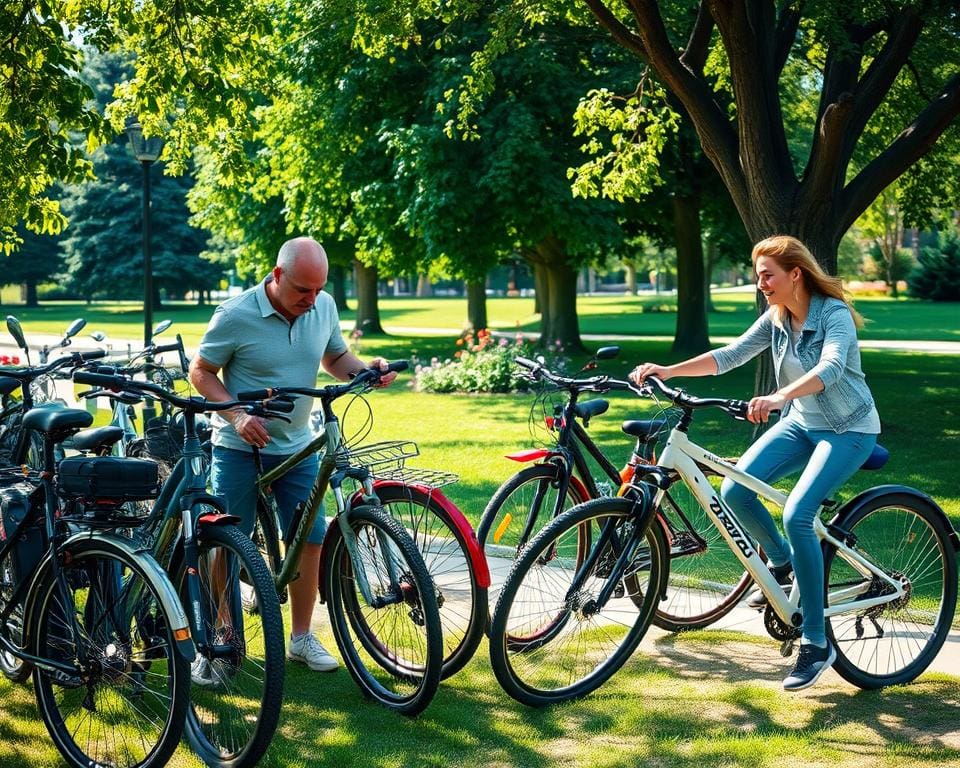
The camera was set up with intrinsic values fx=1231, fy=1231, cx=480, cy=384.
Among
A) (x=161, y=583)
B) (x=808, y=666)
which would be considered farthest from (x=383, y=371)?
(x=808, y=666)

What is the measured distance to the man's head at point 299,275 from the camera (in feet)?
16.5

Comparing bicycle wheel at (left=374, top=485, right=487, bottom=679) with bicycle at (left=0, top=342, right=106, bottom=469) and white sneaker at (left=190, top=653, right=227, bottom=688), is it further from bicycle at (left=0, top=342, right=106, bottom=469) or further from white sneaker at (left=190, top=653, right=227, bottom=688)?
bicycle at (left=0, top=342, right=106, bottom=469)

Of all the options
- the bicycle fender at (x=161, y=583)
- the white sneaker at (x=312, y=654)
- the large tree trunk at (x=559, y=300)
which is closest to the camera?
the bicycle fender at (x=161, y=583)

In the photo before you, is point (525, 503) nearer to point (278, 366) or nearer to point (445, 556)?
point (445, 556)

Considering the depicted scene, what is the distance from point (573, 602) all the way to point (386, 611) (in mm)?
785

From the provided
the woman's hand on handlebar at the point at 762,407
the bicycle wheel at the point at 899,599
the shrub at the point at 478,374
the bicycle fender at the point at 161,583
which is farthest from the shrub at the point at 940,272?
the bicycle fender at the point at 161,583

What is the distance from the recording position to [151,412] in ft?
43.0

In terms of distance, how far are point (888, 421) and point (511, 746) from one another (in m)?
12.1

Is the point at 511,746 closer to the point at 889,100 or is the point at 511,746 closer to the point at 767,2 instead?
the point at 767,2

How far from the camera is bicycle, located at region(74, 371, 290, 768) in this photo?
169 inches

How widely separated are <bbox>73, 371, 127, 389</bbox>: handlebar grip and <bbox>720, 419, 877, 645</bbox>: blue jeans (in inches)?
102

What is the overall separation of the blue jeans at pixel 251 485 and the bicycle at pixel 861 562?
3.58 ft

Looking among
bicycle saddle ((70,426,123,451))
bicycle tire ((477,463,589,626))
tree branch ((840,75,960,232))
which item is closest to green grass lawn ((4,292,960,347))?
tree branch ((840,75,960,232))

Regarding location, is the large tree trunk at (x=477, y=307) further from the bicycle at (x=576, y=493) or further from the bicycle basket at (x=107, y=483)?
the bicycle basket at (x=107, y=483)
